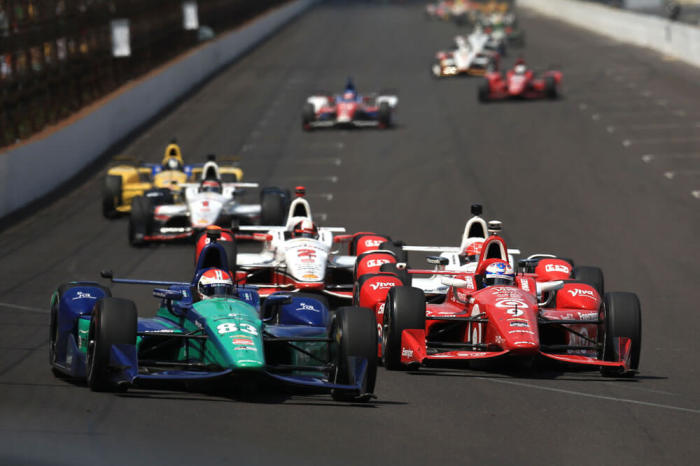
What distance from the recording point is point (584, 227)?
26.8 metres

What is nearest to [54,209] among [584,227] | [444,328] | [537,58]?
[584,227]

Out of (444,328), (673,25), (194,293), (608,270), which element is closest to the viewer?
(194,293)

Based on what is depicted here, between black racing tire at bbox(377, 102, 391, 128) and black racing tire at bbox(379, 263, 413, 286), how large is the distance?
23.5 metres

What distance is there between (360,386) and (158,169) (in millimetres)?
15892

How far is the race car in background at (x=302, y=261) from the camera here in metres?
19.0

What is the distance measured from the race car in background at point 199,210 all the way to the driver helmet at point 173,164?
1941mm

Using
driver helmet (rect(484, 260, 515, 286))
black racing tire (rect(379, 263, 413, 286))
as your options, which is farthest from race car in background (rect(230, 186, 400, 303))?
driver helmet (rect(484, 260, 515, 286))

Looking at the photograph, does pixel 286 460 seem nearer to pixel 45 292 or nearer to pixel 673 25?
pixel 45 292

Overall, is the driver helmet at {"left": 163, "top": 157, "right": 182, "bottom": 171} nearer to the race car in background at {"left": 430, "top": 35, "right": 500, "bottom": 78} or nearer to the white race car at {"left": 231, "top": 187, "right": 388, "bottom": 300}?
the white race car at {"left": 231, "top": 187, "right": 388, "bottom": 300}

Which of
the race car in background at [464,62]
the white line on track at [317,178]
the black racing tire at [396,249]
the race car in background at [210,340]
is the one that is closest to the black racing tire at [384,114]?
the white line on track at [317,178]

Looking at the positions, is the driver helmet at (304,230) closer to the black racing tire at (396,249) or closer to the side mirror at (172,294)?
the black racing tire at (396,249)

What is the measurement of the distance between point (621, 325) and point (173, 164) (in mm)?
14892

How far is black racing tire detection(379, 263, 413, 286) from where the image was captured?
1716cm

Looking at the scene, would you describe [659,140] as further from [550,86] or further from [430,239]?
[430,239]
